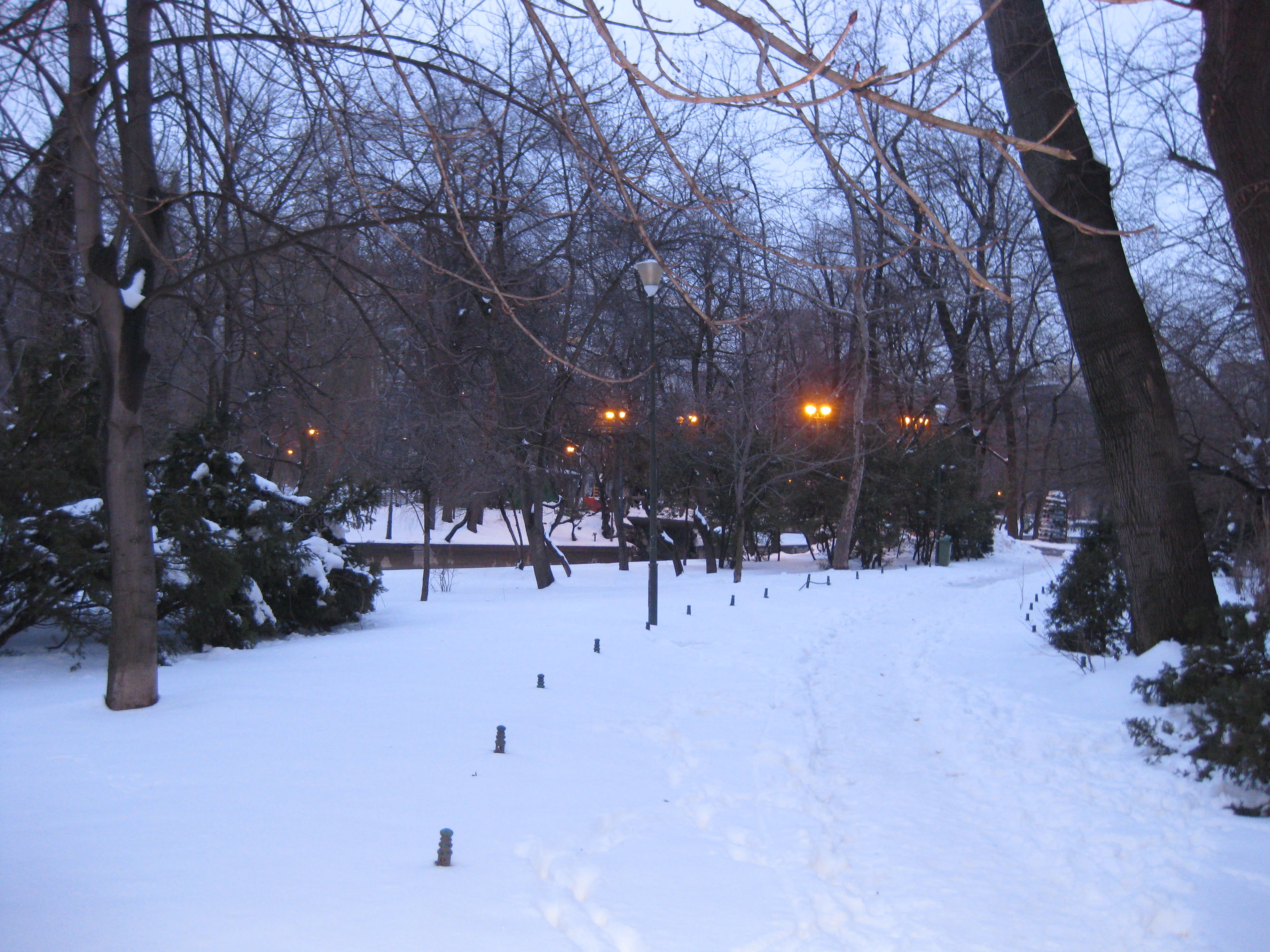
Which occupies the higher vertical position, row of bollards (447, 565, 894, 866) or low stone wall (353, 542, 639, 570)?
low stone wall (353, 542, 639, 570)

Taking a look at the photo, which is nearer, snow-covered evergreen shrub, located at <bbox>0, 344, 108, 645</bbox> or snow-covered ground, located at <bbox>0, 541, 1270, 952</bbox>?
snow-covered ground, located at <bbox>0, 541, 1270, 952</bbox>

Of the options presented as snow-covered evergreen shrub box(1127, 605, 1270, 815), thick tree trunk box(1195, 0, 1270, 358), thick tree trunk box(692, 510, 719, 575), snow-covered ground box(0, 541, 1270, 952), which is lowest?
snow-covered ground box(0, 541, 1270, 952)

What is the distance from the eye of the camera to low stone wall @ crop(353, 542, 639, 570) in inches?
1390

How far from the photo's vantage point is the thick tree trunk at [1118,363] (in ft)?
27.2

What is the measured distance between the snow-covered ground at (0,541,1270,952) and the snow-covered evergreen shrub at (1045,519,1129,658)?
1056 millimetres

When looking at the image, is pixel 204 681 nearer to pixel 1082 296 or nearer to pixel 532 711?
pixel 532 711

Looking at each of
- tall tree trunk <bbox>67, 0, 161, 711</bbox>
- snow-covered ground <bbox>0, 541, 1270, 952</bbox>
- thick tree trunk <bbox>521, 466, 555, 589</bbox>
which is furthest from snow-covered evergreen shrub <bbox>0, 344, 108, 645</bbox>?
thick tree trunk <bbox>521, 466, 555, 589</bbox>

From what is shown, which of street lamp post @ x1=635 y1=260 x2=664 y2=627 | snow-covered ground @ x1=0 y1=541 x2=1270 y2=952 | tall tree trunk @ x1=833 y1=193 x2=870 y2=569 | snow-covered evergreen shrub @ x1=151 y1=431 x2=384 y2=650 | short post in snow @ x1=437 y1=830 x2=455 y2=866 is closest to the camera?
snow-covered ground @ x1=0 y1=541 x2=1270 y2=952

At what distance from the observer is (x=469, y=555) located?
39062 mm

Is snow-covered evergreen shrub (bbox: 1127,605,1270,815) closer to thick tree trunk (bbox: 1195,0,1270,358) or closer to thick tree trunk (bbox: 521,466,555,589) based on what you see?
thick tree trunk (bbox: 1195,0,1270,358)

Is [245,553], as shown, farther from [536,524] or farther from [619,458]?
[619,458]

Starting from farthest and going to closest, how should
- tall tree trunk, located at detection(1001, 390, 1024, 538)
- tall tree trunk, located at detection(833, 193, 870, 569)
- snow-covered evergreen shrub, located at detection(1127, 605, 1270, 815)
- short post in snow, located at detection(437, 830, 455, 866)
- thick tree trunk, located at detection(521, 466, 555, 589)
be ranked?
tall tree trunk, located at detection(1001, 390, 1024, 538)
tall tree trunk, located at detection(833, 193, 870, 569)
thick tree trunk, located at detection(521, 466, 555, 589)
snow-covered evergreen shrub, located at detection(1127, 605, 1270, 815)
short post in snow, located at detection(437, 830, 455, 866)

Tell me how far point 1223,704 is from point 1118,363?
3704mm

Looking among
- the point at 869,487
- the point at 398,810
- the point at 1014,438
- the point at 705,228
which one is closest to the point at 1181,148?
the point at 705,228
